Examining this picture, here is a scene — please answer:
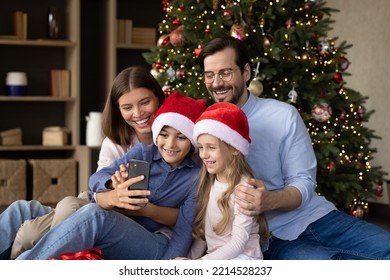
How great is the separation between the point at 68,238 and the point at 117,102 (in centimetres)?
71

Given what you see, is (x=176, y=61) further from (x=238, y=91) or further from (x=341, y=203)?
(x=238, y=91)

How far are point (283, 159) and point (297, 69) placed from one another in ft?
4.99

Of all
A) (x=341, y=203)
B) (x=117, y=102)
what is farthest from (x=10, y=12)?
(x=117, y=102)

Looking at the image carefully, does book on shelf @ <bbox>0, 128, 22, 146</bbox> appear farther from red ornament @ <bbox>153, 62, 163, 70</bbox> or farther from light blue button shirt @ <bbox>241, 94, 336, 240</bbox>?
light blue button shirt @ <bbox>241, 94, 336, 240</bbox>

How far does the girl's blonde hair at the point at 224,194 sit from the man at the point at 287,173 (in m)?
0.16

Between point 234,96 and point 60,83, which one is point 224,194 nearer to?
point 234,96

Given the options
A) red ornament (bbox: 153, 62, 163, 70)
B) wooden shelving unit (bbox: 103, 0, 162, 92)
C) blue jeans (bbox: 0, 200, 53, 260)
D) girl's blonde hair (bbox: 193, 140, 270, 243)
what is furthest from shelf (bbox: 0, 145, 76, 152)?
girl's blonde hair (bbox: 193, 140, 270, 243)

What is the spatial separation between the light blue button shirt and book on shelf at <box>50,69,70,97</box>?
383cm

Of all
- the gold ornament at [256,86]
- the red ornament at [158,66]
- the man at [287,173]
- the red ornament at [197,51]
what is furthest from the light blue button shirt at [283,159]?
the red ornament at [158,66]

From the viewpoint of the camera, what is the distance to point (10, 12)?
6.43 meters

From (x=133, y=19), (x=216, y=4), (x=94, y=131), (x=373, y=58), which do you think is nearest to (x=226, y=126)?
(x=216, y=4)

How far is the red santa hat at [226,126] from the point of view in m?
2.45

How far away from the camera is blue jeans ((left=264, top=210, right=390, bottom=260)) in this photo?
263 centimetres
